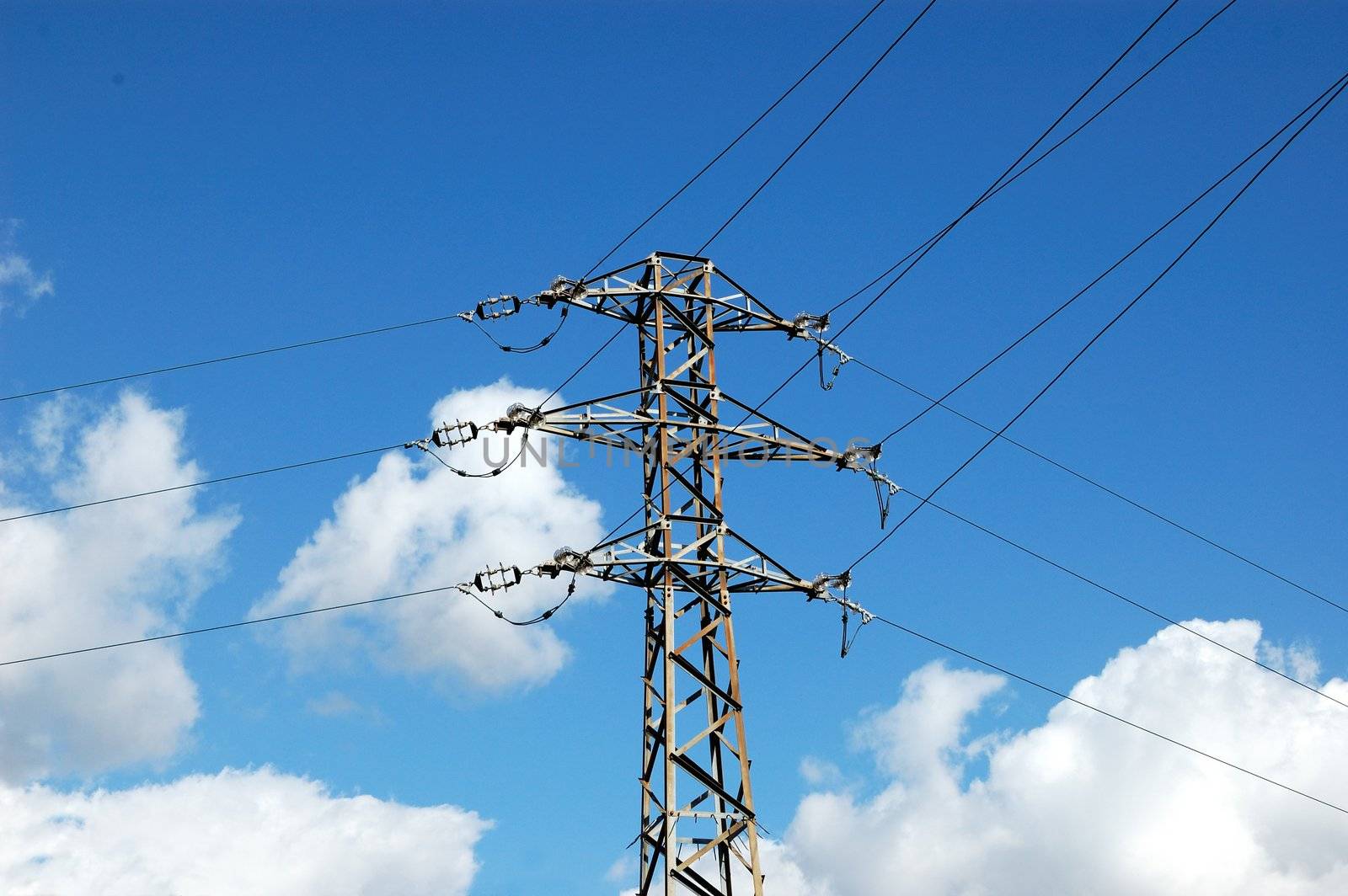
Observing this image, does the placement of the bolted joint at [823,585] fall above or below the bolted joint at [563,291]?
below

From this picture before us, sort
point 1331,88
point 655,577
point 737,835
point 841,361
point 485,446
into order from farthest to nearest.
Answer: point 841,361 → point 485,446 → point 655,577 → point 737,835 → point 1331,88

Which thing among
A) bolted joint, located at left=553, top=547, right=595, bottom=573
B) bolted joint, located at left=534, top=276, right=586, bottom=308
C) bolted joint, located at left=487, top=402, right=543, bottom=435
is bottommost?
bolted joint, located at left=553, top=547, right=595, bottom=573

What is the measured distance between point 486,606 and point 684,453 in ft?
14.3

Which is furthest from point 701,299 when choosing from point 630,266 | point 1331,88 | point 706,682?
point 1331,88

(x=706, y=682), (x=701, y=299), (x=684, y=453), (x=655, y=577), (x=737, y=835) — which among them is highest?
(x=701, y=299)

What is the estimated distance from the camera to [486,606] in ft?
87.5

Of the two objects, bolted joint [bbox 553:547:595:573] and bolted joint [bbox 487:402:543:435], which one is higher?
bolted joint [bbox 487:402:543:435]

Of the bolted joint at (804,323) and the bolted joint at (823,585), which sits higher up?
the bolted joint at (804,323)

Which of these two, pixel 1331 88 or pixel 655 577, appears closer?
pixel 1331 88

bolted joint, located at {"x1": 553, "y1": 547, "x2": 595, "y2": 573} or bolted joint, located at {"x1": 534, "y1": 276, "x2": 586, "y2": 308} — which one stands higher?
bolted joint, located at {"x1": 534, "y1": 276, "x2": 586, "y2": 308}

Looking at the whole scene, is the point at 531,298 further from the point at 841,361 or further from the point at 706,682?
the point at 706,682

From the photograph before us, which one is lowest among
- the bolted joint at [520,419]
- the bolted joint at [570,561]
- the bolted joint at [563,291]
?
the bolted joint at [570,561]

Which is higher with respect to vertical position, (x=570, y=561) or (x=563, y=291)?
(x=563, y=291)

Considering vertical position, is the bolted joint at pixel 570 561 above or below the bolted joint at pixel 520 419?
below
